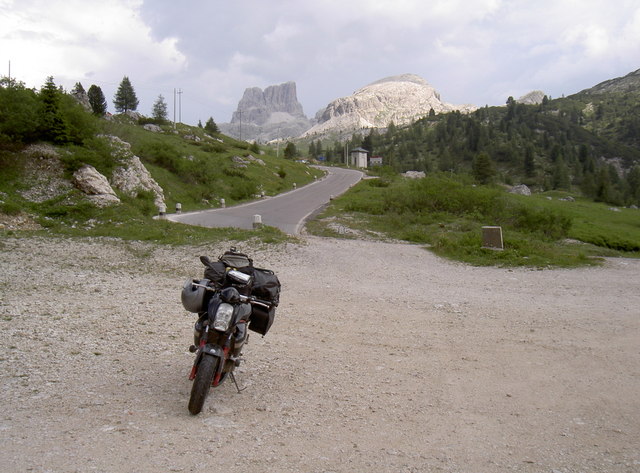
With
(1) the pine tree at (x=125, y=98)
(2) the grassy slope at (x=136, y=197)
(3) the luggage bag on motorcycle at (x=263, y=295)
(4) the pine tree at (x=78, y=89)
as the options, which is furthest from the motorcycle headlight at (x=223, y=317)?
(1) the pine tree at (x=125, y=98)

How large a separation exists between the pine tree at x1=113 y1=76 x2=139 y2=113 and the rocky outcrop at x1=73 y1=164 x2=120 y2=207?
71.3m

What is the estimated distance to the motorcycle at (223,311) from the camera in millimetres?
4047

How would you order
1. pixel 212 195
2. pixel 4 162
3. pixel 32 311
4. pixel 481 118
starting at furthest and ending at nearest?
pixel 481 118, pixel 212 195, pixel 4 162, pixel 32 311

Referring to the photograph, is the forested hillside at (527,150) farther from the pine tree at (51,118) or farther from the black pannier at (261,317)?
the black pannier at (261,317)

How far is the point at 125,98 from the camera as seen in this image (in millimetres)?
85312

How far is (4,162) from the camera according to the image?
20.4 meters

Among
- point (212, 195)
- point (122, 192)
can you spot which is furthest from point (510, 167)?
point (122, 192)

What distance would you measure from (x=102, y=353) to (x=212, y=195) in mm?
28032

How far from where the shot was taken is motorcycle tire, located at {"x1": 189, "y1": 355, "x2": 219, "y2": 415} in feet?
13.1

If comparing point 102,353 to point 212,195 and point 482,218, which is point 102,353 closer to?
point 482,218

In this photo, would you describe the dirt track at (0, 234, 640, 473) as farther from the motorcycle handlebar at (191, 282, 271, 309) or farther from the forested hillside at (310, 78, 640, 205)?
the forested hillside at (310, 78, 640, 205)

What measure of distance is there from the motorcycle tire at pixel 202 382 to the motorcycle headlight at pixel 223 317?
270 mm

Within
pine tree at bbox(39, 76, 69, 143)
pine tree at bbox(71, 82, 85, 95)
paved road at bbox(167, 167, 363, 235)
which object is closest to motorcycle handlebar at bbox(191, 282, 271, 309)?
paved road at bbox(167, 167, 363, 235)

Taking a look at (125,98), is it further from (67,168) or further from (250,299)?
(250,299)
